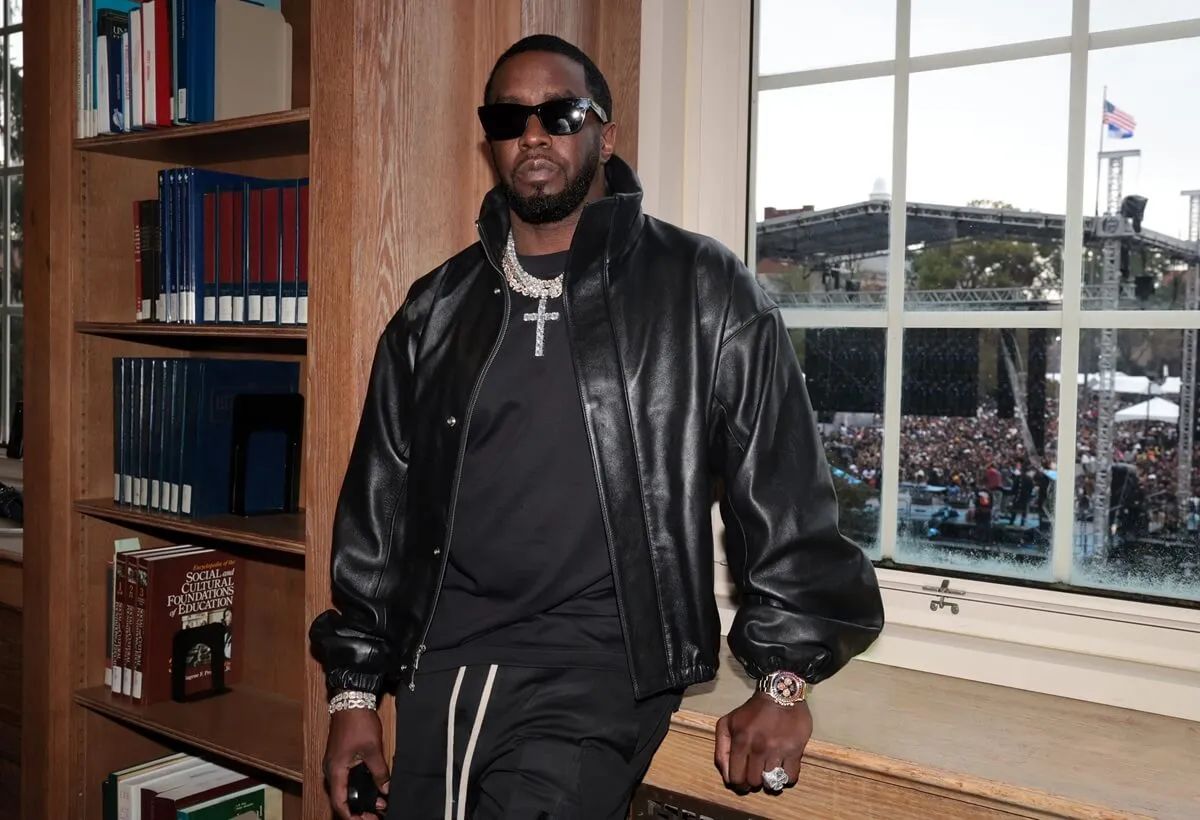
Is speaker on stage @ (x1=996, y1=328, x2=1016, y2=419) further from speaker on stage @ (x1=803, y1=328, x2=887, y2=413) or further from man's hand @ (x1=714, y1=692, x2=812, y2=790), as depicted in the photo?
man's hand @ (x1=714, y1=692, x2=812, y2=790)

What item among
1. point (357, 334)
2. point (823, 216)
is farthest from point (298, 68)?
point (823, 216)

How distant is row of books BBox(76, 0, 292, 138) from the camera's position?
88.5 inches

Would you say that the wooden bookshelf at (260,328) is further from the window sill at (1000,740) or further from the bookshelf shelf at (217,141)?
the window sill at (1000,740)

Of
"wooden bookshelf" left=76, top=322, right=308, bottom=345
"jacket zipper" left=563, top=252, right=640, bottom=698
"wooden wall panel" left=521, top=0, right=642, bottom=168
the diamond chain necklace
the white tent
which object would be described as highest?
"wooden wall panel" left=521, top=0, right=642, bottom=168

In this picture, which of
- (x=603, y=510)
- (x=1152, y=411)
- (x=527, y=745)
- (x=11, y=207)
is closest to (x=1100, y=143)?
(x=1152, y=411)

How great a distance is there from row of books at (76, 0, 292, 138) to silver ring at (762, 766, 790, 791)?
1.70 m

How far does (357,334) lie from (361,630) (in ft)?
1.71

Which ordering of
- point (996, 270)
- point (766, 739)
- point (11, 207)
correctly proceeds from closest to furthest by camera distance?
point (766, 739)
point (996, 270)
point (11, 207)

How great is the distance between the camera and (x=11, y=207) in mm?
3572

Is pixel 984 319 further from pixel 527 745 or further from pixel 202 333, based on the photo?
pixel 202 333

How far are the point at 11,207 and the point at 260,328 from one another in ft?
6.58

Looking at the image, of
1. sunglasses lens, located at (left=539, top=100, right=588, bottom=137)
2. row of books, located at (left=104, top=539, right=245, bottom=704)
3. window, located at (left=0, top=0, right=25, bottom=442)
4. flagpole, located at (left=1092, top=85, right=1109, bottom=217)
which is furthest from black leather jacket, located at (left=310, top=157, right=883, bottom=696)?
window, located at (left=0, top=0, right=25, bottom=442)

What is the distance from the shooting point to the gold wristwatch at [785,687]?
58.8 inches

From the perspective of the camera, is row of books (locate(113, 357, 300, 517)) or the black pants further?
row of books (locate(113, 357, 300, 517))
